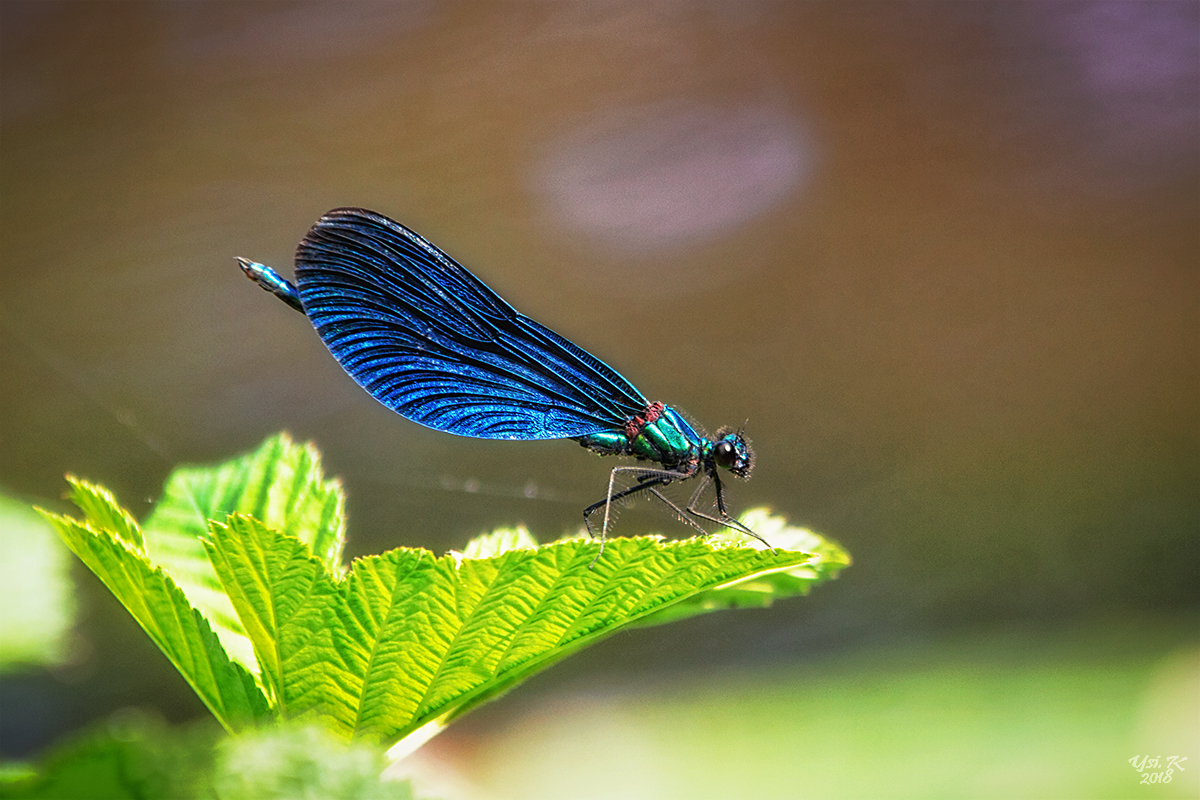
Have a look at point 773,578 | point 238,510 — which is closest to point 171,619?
point 238,510

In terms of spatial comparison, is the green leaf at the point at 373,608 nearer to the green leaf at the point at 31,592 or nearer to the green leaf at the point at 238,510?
the green leaf at the point at 238,510

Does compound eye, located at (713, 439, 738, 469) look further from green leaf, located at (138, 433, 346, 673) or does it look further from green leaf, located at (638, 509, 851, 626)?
green leaf, located at (138, 433, 346, 673)

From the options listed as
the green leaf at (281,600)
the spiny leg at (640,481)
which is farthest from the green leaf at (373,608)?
the spiny leg at (640,481)

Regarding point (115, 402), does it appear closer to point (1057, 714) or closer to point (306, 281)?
point (306, 281)

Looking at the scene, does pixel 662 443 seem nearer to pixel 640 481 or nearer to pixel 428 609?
pixel 640 481

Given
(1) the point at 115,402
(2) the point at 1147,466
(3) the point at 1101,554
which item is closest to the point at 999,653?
(3) the point at 1101,554

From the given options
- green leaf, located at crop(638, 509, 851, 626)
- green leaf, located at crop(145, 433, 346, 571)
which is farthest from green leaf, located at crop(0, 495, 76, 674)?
green leaf, located at crop(638, 509, 851, 626)
